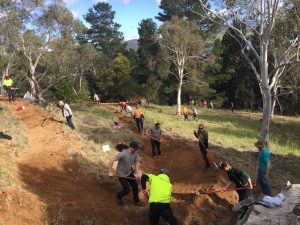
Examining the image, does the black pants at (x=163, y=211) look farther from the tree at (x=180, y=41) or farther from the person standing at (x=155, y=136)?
the tree at (x=180, y=41)

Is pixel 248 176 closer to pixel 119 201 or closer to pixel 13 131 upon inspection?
pixel 119 201

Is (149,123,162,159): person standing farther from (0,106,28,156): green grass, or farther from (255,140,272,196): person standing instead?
(255,140,272,196): person standing

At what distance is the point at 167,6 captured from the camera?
202 feet

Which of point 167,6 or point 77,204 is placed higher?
point 167,6

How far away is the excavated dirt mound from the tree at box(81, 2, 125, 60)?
57402 mm

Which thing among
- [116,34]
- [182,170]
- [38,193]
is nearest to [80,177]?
[38,193]

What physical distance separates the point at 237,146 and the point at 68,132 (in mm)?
10148

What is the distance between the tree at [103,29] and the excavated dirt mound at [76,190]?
57.4 m

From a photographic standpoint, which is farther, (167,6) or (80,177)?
(167,6)

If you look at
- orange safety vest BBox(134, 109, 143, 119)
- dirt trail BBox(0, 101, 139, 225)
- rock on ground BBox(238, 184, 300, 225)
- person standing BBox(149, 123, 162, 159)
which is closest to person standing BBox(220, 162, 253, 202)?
rock on ground BBox(238, 184, 300, 225)

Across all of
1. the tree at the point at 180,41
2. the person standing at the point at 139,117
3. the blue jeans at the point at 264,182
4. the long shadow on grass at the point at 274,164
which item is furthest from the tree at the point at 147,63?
the blue jeans at the point at 264,182

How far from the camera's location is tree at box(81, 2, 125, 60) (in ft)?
245

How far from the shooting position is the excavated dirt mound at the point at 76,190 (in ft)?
30.7

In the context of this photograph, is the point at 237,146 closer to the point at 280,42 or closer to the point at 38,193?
the point at 280,42
